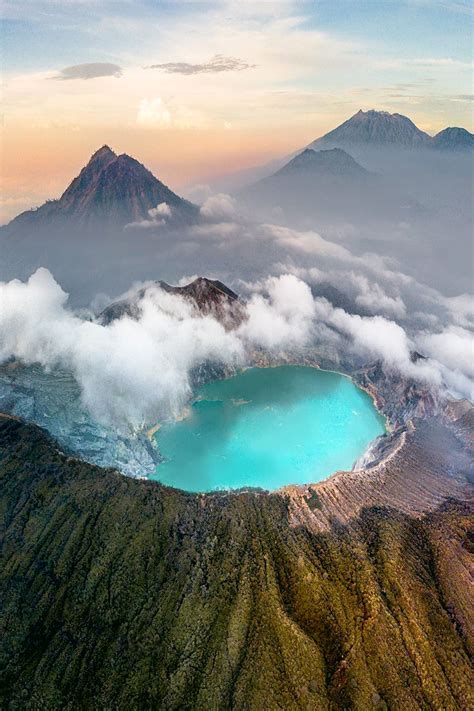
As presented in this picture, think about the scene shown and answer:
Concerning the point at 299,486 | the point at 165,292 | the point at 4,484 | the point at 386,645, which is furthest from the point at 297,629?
the point at 165,292

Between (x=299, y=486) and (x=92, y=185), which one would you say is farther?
(x=92, y=185)

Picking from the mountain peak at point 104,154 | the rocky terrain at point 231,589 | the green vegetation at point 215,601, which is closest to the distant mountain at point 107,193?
the mountain peak at point 104,154

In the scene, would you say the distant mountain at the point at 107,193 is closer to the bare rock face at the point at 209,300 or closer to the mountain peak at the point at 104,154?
the mountain peak at the point at 104,154

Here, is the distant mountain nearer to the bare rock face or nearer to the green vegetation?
the bare rock face

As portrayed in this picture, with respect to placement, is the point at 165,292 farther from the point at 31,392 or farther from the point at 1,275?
the point at 1,275

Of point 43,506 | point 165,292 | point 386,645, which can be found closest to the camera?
point 386,645

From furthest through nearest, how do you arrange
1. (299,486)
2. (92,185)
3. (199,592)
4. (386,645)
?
(92,185) < (299,486) < (199,592) < (386,645)
